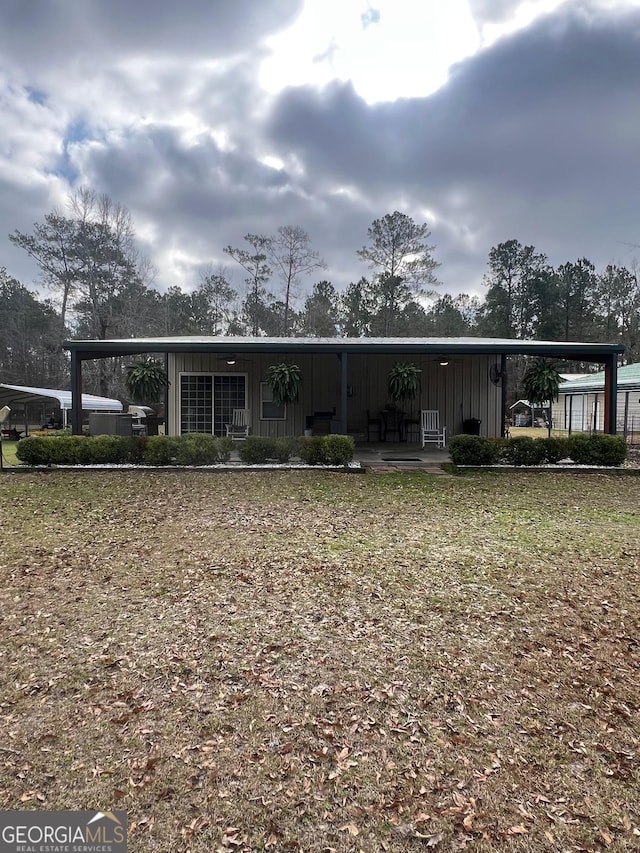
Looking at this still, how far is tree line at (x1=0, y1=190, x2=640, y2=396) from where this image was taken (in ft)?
73.8

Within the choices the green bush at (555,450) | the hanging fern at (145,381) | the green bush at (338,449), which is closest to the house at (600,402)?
the green bush at (555,450)


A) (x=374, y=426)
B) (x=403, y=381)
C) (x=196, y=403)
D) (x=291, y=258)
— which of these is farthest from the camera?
(x=291, y=258)

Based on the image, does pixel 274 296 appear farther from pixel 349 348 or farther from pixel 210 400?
pixel 349 348

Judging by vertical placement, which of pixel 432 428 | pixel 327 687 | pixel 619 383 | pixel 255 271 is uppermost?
pixel 255 271

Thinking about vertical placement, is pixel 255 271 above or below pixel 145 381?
above

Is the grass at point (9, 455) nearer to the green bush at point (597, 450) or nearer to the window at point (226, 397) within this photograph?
the window at point (226, 397)

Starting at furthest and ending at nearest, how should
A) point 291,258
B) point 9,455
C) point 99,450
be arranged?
point 291,258
point 9,455
point 99,450

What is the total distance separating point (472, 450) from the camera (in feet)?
28.6

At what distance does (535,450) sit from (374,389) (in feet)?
15.3

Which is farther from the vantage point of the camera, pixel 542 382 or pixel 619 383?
pixel 619 383

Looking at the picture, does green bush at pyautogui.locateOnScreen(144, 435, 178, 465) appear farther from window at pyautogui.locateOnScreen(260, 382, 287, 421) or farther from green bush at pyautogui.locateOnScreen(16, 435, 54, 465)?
window at pyautogui.locateOnScreen(260, 382, 287, 421)

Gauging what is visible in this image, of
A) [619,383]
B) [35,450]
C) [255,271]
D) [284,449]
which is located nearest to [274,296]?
[255,271]

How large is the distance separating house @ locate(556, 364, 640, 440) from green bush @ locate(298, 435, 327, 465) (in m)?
8.78

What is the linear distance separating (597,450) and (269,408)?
7.58 meters
